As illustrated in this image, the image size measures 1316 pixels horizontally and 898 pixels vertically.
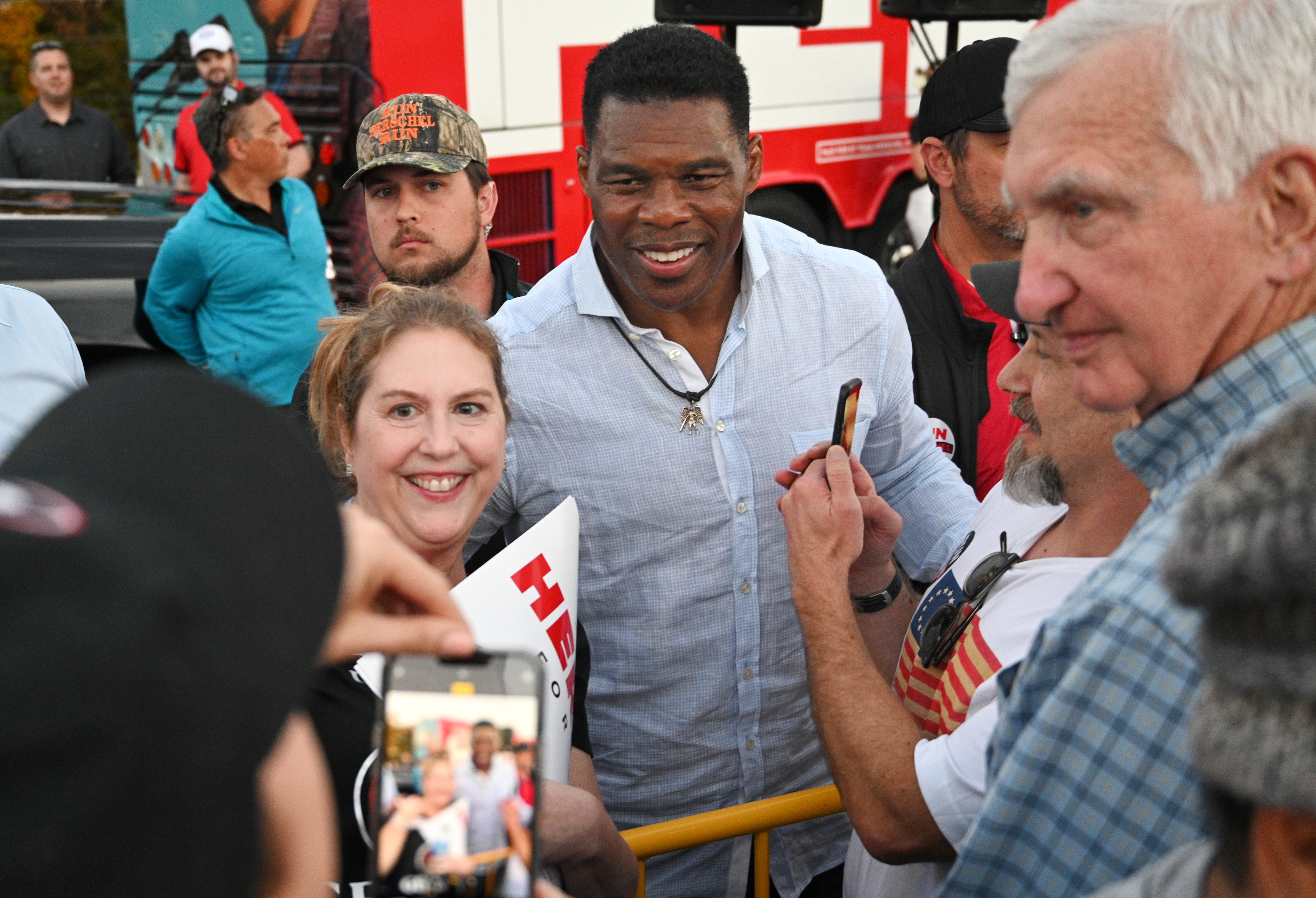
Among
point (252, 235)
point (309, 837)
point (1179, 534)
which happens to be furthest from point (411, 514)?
point (252, 235)

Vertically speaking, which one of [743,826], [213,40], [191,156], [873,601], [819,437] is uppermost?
[213,40]

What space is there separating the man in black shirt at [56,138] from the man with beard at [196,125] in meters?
2.25

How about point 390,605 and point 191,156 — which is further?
point 191,156

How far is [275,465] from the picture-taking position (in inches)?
24.2

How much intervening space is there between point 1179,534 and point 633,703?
1.77 meters

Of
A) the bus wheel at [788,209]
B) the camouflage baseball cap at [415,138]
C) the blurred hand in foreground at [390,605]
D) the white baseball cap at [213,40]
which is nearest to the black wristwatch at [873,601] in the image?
the blurred hand in foreground at [390,605]

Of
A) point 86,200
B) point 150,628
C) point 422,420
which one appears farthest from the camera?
point 86,200

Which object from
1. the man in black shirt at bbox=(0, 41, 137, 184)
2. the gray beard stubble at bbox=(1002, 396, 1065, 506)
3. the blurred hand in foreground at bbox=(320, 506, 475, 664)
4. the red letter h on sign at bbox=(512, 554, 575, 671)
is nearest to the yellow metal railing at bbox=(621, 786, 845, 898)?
the red letter h on sign at bbox=(512, 554, 575, 671)

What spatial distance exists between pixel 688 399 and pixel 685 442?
90 millimetres

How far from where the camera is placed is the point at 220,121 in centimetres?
509

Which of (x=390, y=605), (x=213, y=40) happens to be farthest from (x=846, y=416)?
(x=213, y=40)

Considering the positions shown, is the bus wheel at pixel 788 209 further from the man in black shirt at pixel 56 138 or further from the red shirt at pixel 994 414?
the man in black shirt at pixel 56 138

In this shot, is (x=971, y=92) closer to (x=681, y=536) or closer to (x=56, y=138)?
(x=681, y=536)

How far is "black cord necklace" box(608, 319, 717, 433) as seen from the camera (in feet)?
7.82
